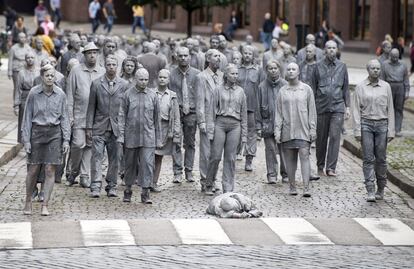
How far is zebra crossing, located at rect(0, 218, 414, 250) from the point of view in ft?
53.3

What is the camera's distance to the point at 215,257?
15.2 m

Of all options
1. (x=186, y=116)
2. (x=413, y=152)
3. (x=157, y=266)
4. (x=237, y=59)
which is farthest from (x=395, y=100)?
(x=157, y=266)

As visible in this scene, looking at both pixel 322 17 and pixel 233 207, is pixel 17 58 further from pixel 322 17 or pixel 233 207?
pixel 322 17

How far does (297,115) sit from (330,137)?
8.40 feet

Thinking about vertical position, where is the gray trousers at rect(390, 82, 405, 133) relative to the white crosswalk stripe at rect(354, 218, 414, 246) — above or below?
below

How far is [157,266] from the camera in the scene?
47.7ft

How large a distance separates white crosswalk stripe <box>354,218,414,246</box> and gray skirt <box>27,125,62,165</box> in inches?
149

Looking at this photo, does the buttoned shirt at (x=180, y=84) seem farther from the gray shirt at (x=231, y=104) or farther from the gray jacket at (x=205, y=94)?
the gray shirt at (x=231, y=104)

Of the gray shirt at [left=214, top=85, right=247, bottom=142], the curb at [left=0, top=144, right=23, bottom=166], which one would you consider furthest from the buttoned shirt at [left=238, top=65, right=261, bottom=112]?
the curb at [left=0, top=144, right=23, bottom=166]

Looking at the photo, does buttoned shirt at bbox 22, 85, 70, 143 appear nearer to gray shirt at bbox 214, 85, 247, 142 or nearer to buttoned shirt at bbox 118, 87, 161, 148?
buttoned shirt at bbox 118, 87, 161, 148

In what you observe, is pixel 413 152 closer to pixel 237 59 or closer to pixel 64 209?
pixel 237 59

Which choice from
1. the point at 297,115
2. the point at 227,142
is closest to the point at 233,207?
the point at 227,142

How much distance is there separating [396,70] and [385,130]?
8.59m

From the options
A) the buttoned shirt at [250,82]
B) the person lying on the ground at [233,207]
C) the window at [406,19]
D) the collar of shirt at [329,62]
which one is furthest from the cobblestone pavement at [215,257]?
the window at [406,19]
